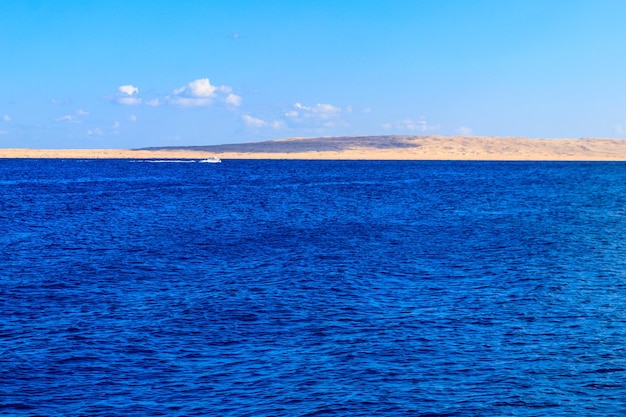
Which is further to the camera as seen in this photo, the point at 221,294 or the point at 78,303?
the point at 221,294

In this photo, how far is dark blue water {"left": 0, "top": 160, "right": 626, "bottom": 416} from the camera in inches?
939

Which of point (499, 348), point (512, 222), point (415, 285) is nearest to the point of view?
point (499, 348)

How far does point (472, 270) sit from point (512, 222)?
110ft

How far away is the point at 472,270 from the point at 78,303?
77.6 ft

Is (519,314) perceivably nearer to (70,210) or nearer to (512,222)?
(512,222)

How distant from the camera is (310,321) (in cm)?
3253

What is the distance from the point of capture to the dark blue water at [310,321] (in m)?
23.8

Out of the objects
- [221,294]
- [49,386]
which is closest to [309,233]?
[221,294]

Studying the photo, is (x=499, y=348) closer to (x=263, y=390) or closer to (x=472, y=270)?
(x=263, y=390)

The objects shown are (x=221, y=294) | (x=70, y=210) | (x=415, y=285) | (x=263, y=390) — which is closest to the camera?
(x=263, y=390)

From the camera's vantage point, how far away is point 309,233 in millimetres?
65500

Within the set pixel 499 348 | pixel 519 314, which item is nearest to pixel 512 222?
pixel 519 314

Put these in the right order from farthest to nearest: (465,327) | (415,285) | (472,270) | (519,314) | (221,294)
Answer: (472,270), (415,285), (221,294), (519,314), (465,327)

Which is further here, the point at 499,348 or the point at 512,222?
the point at 512,222
